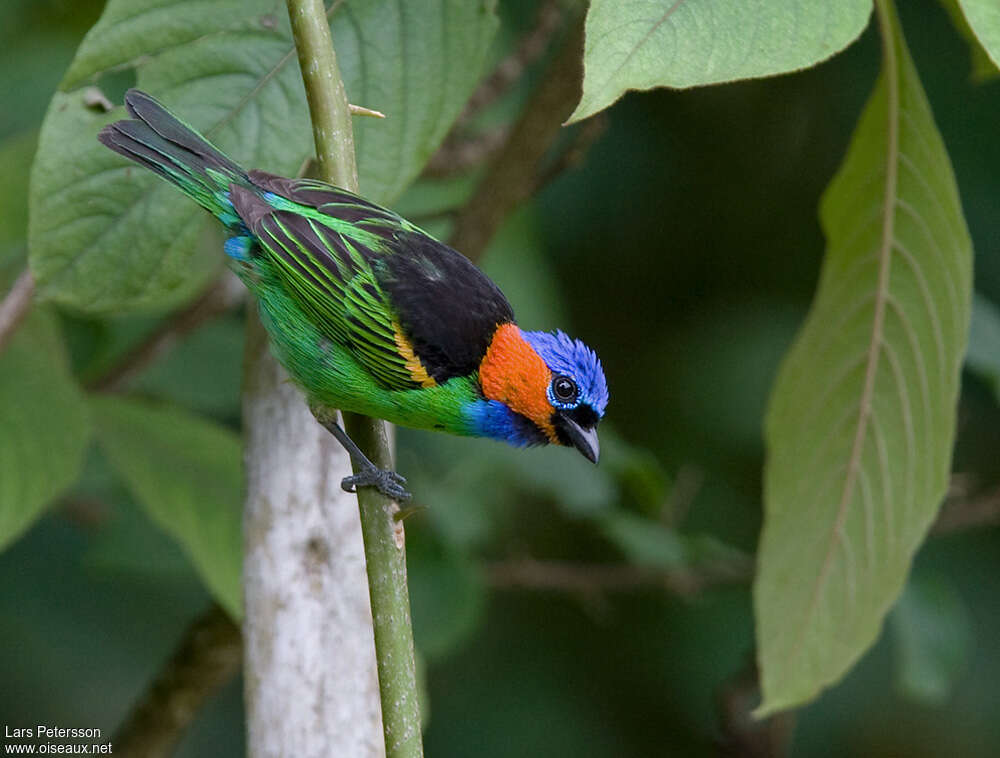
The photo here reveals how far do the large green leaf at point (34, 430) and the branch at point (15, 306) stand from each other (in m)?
0.23

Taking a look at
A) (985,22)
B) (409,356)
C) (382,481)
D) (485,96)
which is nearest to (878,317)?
(985,22)

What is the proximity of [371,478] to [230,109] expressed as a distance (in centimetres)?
82

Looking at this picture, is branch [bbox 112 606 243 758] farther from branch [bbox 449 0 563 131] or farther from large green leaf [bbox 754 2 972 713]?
branch [bbox 449 0 563 131]

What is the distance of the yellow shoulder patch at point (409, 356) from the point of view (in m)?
2.02

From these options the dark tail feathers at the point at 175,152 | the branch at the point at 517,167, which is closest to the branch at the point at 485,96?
the branch at the point at 517,167

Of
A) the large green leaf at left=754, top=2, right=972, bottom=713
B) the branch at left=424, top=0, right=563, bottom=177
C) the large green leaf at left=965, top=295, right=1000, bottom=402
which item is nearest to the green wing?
the large green leaf at left=754, top=2, right=972, bottom=713

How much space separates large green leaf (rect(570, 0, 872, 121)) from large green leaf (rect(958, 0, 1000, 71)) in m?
0.15

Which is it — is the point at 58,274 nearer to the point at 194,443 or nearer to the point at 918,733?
the point at 194,443

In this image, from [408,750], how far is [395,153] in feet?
3.48

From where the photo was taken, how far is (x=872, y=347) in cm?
239

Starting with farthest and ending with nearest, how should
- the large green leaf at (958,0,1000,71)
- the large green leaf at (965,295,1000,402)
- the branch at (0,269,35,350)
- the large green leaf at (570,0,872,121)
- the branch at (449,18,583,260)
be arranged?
the large green leaf at (965,295,1000,402)
the branch at (449,18,583,260)
the branch at (0,269,35,350)
the large green leaf at (958,0,1000,71)
the large green leaf at (570,0,872,121)

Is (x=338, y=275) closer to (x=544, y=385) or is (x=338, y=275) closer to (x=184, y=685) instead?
(x=544, y=385)

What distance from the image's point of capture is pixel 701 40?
1.50 meters

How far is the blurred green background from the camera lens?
3377mm
